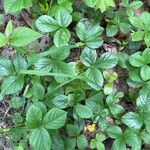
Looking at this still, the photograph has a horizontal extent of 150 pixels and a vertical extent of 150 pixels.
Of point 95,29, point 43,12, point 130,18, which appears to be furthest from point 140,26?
point 43,12

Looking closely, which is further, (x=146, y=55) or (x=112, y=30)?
(x=112, y=30)

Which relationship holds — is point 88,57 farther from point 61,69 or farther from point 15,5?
point 15,5

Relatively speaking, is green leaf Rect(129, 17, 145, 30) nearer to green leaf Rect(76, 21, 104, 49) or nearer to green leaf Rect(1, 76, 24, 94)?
green leaf Rect(76, 21, 104, 49)

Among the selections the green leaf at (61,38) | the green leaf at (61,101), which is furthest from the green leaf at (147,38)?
the green leaf at (61,101)

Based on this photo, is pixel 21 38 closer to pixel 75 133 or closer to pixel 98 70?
pixel 98 70

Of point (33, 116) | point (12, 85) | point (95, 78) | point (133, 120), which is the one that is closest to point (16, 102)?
point (12, 85)

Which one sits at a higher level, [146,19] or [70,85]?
[146,19]

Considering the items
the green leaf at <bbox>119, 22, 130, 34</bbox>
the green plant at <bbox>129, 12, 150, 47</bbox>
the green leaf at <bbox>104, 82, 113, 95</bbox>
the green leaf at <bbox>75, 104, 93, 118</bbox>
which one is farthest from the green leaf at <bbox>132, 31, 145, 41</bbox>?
the green leaf at <bbox>75, 104, 93, 118</bbox>
